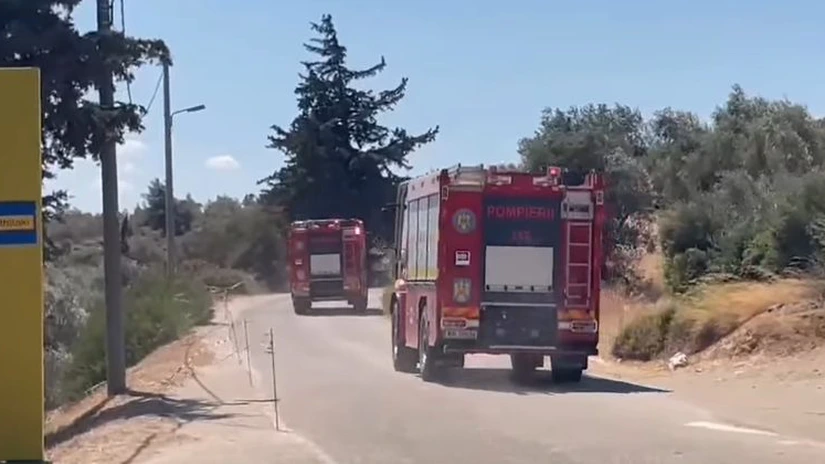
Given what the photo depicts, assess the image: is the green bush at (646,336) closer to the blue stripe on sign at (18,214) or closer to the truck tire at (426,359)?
the truck tire at (426,359)

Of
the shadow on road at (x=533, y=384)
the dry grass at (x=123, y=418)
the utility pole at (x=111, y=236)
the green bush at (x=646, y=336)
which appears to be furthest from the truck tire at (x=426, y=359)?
the green bush at (x=646, y=336)

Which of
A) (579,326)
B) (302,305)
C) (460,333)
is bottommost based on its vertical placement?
(302,305)

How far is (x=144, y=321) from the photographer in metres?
36.4

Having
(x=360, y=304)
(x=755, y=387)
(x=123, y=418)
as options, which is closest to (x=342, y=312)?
(x=360, y=304)

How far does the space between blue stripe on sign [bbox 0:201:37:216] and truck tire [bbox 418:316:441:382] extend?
471 inches

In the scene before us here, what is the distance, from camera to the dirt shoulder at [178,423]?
15414 mm

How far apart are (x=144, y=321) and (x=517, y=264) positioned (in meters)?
16.0

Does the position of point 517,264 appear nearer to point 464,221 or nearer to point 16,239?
point 464,221

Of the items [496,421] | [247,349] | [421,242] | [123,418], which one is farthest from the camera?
[247,349]

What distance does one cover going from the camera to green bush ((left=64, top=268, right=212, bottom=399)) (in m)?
29.2

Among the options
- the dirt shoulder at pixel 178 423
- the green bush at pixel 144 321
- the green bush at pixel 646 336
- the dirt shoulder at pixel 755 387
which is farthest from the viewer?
the green bush at pixel 144 321

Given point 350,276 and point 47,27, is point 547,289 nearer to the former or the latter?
point 47,27

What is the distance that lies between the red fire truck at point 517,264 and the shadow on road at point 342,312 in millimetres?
27527

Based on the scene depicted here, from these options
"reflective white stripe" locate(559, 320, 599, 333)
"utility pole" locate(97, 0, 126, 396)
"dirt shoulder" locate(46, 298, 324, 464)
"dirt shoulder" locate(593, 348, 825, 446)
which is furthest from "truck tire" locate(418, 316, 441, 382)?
"utility pole" locate(97, 0, 126, 396)
